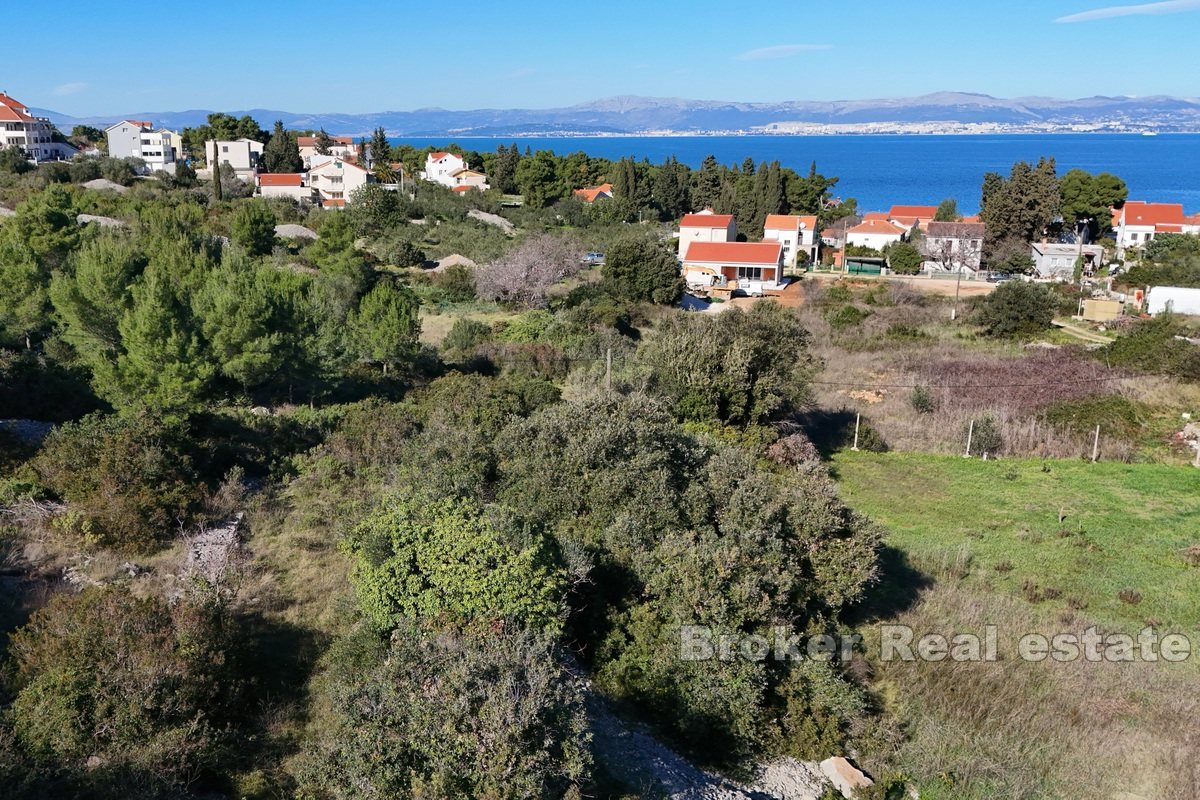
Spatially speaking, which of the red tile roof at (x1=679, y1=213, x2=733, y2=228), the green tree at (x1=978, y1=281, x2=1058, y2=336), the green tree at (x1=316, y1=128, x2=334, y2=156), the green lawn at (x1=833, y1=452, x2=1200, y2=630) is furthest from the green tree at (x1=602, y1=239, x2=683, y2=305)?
the green tree at (x1=316, y1=128, x2=334, y2=156)

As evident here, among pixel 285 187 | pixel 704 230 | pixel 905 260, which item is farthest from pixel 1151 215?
pixel 285 187

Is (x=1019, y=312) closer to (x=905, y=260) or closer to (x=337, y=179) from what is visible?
(x=905, y=260)

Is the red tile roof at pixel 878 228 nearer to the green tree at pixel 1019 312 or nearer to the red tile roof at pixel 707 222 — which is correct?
the red tile roof at pixel 707 222

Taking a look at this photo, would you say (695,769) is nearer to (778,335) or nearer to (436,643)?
(436,643)

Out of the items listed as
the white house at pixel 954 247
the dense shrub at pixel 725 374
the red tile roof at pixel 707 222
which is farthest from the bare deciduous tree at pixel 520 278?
the white house at pixel 954 247

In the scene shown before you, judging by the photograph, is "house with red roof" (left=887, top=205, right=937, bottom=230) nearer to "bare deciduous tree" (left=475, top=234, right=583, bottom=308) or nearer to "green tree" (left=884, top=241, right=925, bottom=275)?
"green tree" (left=884, top=241, right=925, bottom=275)
